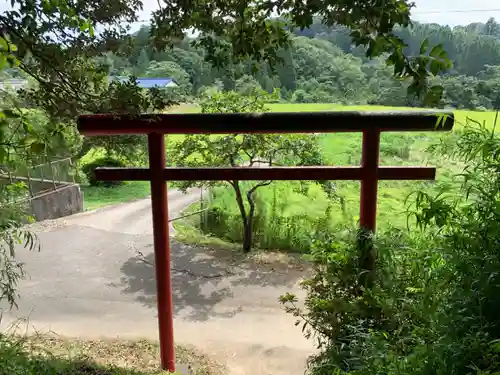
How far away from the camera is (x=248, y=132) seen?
65.6 inches

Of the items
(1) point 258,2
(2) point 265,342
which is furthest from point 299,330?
(1) point 258,2

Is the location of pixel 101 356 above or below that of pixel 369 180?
below

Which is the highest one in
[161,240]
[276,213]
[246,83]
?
[246,83]

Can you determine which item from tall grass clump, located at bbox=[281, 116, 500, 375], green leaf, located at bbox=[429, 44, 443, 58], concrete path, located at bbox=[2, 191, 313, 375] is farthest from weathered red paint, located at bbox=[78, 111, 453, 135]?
concrete path, located at bbox=[2, 191, 313, 375]

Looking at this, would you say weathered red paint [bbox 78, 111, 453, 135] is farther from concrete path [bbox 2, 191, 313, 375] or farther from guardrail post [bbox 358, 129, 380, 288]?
concrete path [bbox 2, 191, 313, 375]

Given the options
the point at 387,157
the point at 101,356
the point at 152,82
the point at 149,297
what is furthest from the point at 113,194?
the point at 152,82

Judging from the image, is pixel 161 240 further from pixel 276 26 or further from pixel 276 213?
pixel 276 213

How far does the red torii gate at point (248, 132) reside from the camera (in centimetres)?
162

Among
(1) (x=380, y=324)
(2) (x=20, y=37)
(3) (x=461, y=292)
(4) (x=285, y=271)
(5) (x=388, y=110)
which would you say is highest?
(2) (x=20, y=37)

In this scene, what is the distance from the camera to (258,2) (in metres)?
1.25

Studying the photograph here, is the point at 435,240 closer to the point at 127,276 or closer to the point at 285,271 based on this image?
the point at 285,271

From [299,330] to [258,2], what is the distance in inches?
83.2

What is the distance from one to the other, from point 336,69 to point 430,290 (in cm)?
122

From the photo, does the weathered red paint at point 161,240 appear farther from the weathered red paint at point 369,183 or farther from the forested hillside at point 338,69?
the weathered red paint at point 369,183
